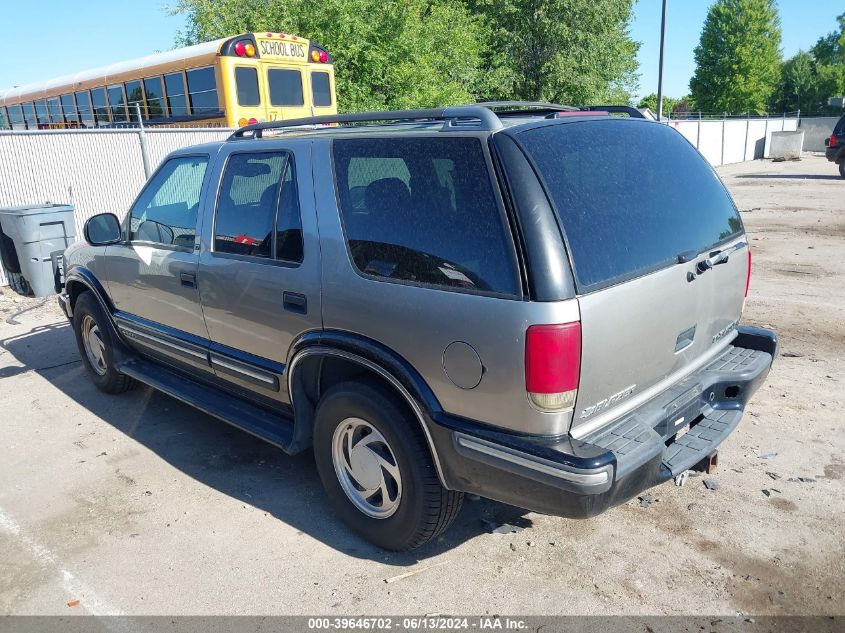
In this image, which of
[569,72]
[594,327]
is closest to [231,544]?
[594,327]

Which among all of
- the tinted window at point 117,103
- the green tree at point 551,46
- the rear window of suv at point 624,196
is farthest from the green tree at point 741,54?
the rear window of suv at point 624,196

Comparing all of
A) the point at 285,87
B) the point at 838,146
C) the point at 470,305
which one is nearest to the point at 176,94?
the point at 285,87

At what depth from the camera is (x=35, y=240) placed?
738 cm

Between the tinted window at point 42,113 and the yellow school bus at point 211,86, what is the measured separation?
86 centimetres

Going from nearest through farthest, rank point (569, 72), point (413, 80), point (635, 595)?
point (635, 595) → point (413, 80) → point (569, 72)

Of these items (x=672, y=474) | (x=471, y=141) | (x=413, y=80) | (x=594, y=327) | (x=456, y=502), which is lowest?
(x=456, y=502)

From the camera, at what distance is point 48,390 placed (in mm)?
5602

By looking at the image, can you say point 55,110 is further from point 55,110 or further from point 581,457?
point 581,457

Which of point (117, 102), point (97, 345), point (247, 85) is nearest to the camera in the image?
point (97, 345)

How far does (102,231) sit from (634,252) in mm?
3668

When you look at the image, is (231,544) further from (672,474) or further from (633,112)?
(633,112)

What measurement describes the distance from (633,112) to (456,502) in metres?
2.26

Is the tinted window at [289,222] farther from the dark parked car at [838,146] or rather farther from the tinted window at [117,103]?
the dark parked car at [838,146]

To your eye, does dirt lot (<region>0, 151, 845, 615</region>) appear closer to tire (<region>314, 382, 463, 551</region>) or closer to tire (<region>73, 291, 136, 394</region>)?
tire (<region>314, 382, 463, 551</region>)
